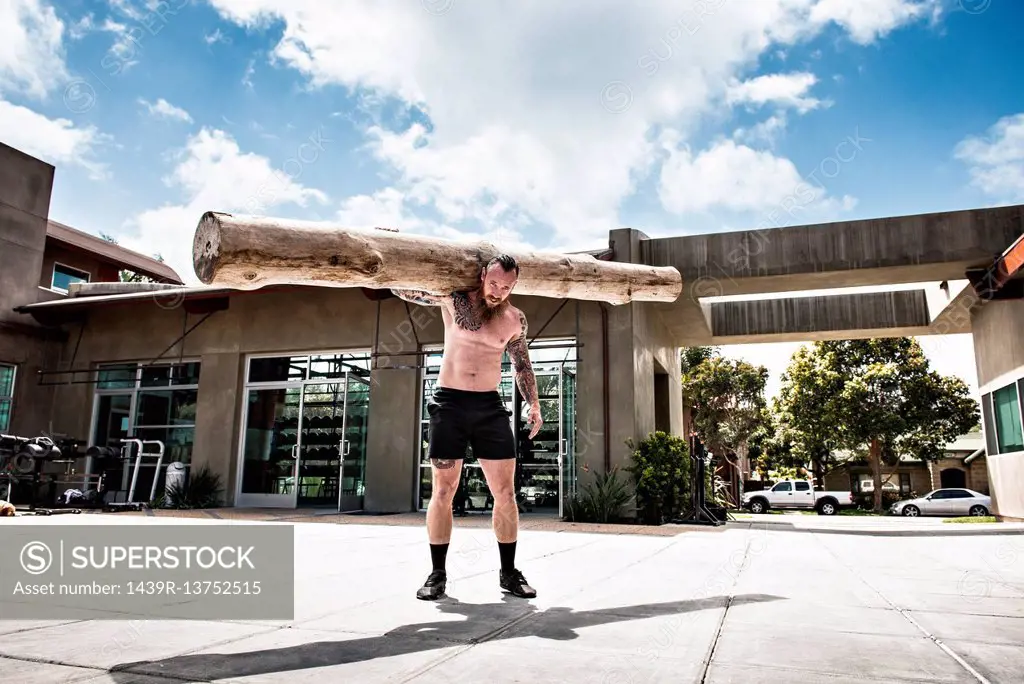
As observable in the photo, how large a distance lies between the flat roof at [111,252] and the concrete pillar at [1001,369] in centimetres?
1995

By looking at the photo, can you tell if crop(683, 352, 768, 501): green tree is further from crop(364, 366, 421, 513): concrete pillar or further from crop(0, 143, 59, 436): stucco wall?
crop(0, 143, 59, 436): stucco wall

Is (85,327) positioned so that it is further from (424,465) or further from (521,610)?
(521,610)

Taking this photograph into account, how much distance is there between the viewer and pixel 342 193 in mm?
7082

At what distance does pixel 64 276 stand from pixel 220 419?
882cm

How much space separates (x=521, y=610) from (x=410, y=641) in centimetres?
73

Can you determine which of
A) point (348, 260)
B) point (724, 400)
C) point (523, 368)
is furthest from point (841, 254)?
point (724, 400)

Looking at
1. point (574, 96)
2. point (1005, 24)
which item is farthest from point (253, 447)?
point (1005, 24)

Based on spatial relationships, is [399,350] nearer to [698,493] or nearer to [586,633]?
[698,493]

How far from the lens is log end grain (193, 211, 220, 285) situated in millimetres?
2570

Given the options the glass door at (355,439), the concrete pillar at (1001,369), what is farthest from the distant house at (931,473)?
the glass door at (355,439)

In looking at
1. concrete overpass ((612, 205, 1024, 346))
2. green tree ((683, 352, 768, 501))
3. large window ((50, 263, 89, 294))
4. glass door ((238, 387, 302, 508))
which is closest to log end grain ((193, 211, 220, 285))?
concrete overpass ((612, 205, 1024, 346))

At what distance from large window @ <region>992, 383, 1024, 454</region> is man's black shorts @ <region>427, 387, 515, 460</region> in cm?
1193

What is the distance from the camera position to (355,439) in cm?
1219

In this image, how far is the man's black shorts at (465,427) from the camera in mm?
3380
